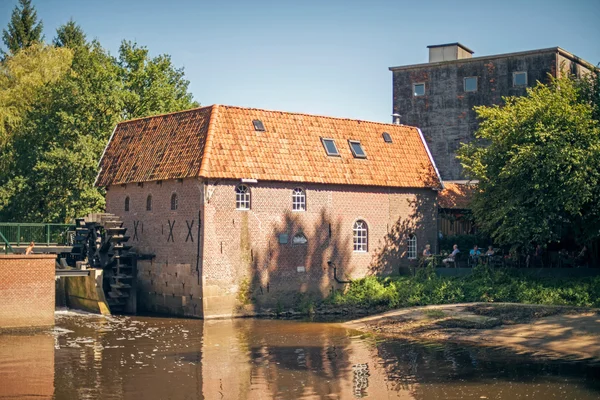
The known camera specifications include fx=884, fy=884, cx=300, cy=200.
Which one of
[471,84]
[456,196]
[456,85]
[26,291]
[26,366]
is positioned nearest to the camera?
[26,366]

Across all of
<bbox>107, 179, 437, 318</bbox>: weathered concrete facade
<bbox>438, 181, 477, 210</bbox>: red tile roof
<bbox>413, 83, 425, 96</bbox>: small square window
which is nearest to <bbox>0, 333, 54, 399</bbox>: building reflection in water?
<bbox>107, 179, 437, 318</bbox>: weathered concrete facade

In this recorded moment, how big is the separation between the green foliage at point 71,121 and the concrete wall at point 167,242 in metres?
6.49

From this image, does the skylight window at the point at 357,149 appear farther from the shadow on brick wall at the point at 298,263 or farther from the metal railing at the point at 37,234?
the metal railing at the point at 37,234

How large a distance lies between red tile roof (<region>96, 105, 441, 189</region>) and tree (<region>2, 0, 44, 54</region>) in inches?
1045

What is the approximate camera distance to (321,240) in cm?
3447

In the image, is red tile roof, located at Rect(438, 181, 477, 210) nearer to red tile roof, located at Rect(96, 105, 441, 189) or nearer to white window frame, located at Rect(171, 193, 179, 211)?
red tile roof, located at Rect(96, 105, 441, 189)

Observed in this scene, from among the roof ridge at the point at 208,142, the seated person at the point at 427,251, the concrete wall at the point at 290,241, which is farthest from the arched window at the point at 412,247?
the roof ridge at the point at 208,142

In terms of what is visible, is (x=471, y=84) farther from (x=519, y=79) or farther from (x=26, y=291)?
(x=26, y=291)

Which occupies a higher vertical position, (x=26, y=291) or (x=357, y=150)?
(x=357, y=150)

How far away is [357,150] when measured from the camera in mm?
36562

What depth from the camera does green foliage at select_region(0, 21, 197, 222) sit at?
42.5 meters

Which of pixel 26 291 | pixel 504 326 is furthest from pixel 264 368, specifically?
pixel 26 291

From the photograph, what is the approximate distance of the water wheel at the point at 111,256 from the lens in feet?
113

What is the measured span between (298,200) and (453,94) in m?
16.9
